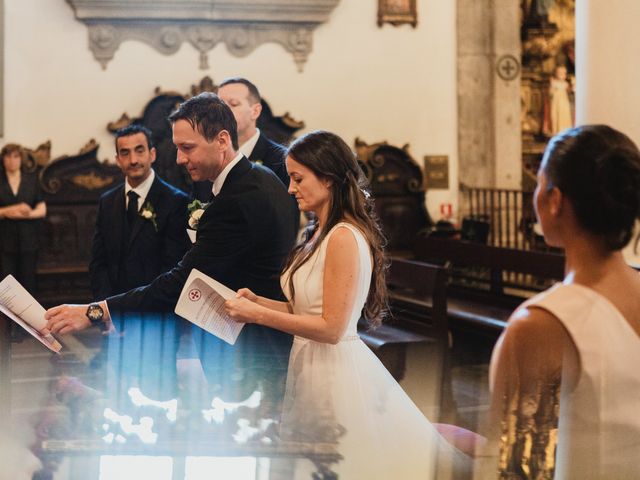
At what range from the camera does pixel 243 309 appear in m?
2.93

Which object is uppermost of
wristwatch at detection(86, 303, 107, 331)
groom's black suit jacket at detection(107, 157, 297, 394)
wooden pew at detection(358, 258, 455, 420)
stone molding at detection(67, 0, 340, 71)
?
stone molding at detection(67, 0, 340, 71)

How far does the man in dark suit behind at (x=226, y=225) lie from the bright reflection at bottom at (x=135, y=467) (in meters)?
1.98

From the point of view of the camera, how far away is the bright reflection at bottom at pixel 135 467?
1.26 metres

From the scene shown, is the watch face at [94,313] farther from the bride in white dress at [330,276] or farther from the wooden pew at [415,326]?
the wooden pew at [415,326]

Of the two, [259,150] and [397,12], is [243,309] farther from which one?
[397,12]

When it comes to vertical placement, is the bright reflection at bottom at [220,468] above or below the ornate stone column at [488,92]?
below

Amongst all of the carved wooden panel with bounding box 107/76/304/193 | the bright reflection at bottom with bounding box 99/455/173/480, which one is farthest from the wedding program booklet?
the carved wooden panel with bounding box 107/76/304/193

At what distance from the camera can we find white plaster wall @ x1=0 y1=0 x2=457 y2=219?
33.4 ft

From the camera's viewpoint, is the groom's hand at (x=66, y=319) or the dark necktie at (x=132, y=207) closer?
the groom's hand at (x=66, y=319)

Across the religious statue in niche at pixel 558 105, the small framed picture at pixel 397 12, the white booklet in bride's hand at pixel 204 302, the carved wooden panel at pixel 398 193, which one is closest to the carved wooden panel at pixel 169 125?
the carved wooden panel at pixel 398 193

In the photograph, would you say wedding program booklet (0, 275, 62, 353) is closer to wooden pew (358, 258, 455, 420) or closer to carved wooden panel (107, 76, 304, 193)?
wooden pew (358, 258, 455, 420)

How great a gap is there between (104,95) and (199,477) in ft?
31.4

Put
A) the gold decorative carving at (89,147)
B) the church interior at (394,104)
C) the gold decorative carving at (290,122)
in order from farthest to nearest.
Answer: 1. the gold decorative carving at (290,122)
2. the gold decorative carving at (89,147)
3. the church interior at (394,104)

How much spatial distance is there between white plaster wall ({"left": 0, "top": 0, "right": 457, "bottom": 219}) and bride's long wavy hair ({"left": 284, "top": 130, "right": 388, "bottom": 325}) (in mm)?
7569
